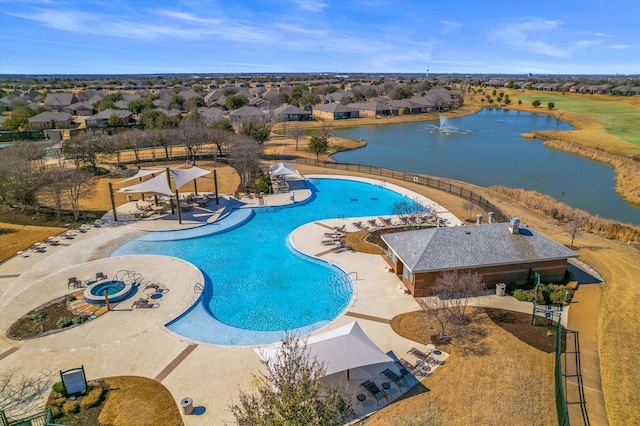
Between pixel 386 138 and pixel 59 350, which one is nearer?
pixel 59 350

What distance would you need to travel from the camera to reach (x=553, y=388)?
15055mm

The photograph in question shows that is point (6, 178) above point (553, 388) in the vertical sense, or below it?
above

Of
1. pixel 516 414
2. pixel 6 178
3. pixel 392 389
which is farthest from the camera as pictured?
pixel 6 178

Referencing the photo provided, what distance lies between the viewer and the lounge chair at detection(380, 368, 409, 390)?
15.1m

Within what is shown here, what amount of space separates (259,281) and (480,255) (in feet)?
42.3

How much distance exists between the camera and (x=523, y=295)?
70.2 ft

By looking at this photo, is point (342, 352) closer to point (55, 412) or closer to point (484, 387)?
point (484, 387)

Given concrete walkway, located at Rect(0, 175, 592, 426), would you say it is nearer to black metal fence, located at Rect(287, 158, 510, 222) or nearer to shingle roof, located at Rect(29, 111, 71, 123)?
black metal fence, located at Rect(287, 158, 510, 222)

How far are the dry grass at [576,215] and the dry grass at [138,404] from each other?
32139 millimetres

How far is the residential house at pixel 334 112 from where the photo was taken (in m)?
94.7

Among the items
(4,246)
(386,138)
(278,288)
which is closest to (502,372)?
(278,288)

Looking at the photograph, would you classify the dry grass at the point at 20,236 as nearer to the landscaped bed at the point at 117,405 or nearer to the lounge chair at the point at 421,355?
the landscaped bed at the point at 117,405

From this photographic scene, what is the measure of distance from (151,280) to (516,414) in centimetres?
1930

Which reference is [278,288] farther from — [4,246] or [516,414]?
[4,246]
